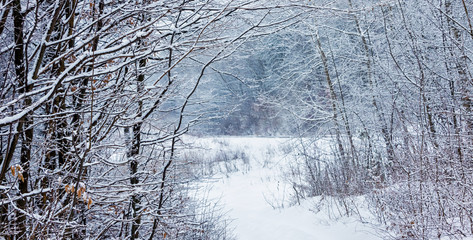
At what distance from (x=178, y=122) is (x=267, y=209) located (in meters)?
5.06

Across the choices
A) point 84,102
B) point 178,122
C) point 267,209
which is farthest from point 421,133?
point 267,209

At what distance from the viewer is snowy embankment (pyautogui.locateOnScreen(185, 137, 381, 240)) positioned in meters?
5.22

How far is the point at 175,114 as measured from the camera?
3.78 meters

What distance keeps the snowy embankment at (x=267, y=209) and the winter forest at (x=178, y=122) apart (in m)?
0.06

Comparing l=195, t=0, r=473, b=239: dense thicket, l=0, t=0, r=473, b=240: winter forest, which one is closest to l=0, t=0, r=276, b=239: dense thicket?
l=0, t=0, r=473, b=240: winter forest

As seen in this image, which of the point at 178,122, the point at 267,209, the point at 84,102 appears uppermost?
the point at 84,102

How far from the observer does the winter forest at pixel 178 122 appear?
2.12 meters

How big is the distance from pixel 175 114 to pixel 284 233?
3291 mm

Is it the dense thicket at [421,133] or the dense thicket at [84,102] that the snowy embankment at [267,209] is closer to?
the dense thicket at [421,133]

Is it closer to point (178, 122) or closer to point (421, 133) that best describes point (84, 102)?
point (178, 122)

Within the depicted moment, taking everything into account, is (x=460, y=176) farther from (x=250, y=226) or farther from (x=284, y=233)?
(x=250, y=226)

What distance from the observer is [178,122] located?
11.1ft

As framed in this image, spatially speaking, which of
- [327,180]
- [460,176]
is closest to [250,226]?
[327,180]

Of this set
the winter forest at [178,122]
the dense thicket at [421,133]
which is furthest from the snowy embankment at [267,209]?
the dense thicket at [421,133]
